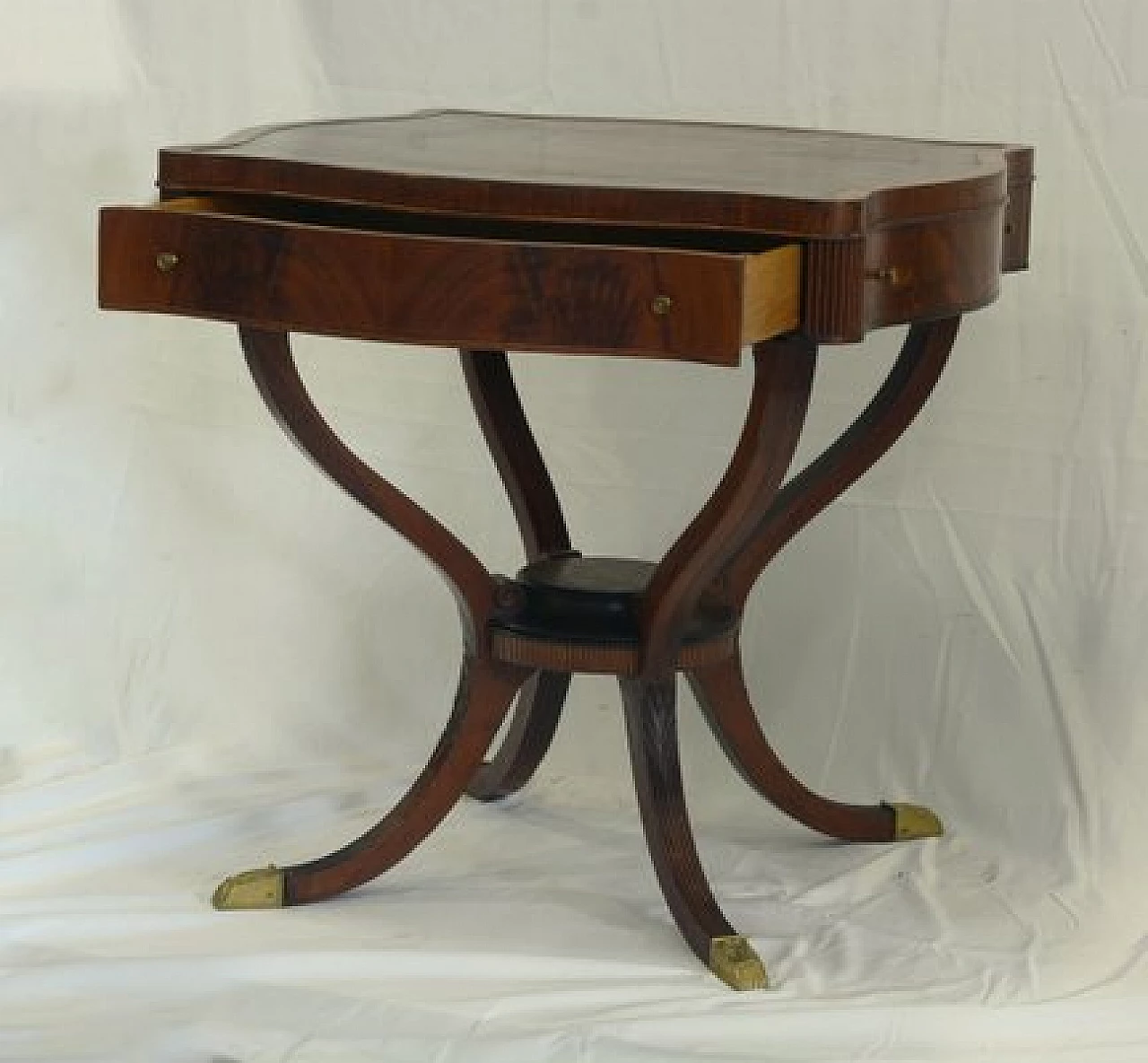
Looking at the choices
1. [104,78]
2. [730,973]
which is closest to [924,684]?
[730,973]

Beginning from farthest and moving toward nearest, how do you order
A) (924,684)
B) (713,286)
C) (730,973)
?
(924,684), (730,973), (713,286)

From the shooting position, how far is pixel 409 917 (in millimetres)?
2838

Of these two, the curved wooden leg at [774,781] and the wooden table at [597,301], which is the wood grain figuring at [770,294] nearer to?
the wooden table at [597,301]

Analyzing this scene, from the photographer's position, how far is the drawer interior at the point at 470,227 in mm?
2471

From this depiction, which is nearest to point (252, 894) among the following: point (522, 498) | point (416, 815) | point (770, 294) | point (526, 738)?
point (416, 815)

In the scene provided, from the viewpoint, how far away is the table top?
7.93 ft

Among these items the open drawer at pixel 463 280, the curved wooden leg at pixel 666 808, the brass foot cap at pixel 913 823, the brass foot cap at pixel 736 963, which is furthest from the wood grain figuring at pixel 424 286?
the brass foot cap at pixel 913 823

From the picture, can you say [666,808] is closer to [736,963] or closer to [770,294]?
[736,963]

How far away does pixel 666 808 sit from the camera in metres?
2.77

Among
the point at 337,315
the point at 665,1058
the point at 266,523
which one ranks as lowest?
the point at 665,1058

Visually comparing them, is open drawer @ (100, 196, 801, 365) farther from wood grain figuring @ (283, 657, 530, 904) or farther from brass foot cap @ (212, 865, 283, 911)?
brass foot cap @ (212, 865, 283, 911)

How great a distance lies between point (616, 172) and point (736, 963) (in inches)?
28.8

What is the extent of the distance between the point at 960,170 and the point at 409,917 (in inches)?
35.2

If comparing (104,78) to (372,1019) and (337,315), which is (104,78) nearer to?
(337,315)
